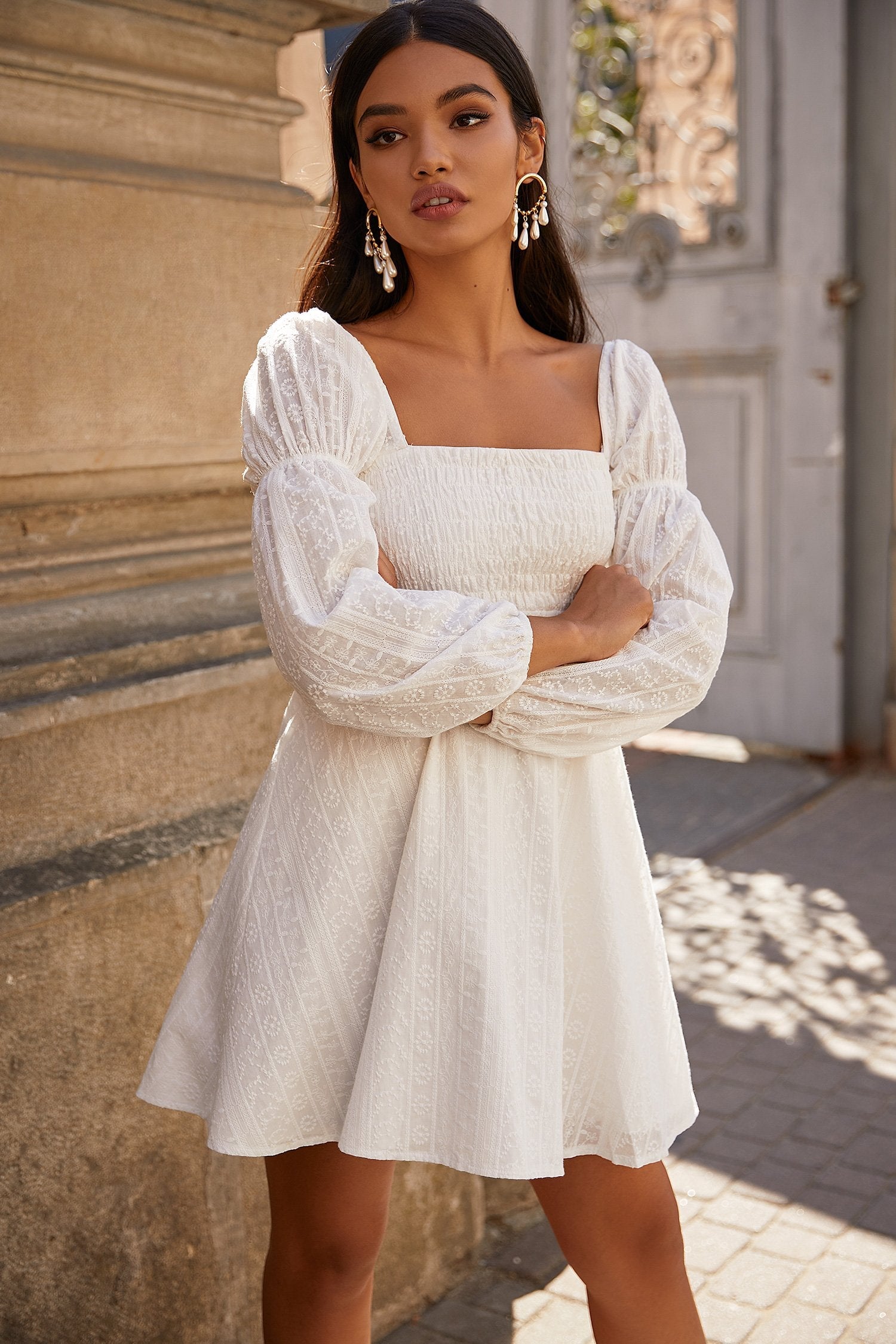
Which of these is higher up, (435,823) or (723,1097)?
(435,823)

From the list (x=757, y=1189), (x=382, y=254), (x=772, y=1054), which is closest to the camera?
(x=382, y=254)

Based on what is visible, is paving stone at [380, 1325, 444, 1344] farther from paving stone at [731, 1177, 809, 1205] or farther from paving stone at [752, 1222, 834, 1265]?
paving stone at [731, 1177, 809, 1205]

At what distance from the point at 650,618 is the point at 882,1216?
1781 millimetres

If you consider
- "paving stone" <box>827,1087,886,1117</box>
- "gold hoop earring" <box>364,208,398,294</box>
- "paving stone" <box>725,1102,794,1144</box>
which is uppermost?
"gold hoop earring" <box>364,208,398,294</box>

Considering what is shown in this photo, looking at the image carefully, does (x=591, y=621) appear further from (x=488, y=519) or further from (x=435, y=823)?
(x=435, y=823)

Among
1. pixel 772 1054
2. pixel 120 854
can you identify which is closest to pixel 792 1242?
pixel 772 1054

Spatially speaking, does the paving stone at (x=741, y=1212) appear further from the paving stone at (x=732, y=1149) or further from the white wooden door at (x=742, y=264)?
the white wooden door at (x=742, y=264)

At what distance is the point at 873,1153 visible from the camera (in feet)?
11.1

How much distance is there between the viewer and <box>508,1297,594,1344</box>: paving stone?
2.78m

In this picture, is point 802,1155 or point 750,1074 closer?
point 802,1155

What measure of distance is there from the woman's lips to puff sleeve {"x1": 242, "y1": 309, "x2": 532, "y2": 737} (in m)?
0.25

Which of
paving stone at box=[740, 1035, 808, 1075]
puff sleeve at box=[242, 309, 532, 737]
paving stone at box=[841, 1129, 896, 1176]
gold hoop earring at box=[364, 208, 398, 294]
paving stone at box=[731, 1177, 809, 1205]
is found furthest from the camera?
paving stone at box=[740, 1035, 808, 1075]

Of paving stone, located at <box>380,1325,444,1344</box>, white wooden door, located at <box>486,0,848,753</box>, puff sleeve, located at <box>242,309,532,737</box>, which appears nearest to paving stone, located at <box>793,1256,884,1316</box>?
paving stone, located at <box>380,1325,444,1344</box>

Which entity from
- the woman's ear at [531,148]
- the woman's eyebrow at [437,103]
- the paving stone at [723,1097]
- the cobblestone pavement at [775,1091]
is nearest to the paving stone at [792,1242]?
the cobblestone pavement at [775,1091]
